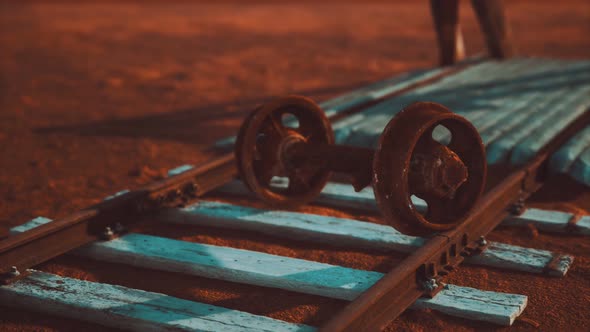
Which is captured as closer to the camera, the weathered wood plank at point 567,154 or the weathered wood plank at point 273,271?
the weathered wood plank at point 273,271

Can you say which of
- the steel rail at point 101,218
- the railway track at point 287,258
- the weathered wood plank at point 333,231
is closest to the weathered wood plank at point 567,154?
the railway track at point 287,258

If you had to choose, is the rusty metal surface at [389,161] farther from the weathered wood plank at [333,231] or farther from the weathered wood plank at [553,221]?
the weathered wood plank at [553,221]

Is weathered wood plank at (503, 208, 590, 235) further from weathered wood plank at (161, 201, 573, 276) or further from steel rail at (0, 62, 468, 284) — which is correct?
steel rail at (0, 62, 468, 284)

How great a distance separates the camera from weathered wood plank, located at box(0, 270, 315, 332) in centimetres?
306

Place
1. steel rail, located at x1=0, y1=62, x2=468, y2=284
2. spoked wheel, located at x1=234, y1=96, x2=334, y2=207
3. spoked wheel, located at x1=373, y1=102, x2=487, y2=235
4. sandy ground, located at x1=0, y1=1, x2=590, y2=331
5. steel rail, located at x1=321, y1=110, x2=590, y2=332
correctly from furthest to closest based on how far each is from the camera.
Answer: spoked wheel, located at x1=234, y1=96, x2=334, y2=207 → steel rail, located at x1=0, y1=62, x2=468, y2=284 → sandy ground, located at x1=0, y1=1, x2=590, y2=331 → spoked wheel, located at x1=373, y1=102, x2=487, y2=235 → steel rail, located at x1=321, y1=110, x2=590, y2=332

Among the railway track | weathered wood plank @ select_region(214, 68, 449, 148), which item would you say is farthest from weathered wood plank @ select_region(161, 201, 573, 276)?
weathered wood plank @ select_region(214, 68, 449, 148)

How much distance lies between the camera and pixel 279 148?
426cm

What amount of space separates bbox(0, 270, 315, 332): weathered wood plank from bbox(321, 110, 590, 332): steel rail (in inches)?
12.0

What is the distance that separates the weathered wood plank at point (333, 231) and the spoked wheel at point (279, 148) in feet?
0.55

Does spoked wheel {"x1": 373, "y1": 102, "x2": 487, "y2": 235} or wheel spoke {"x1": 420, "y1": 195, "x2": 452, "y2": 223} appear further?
wheel spoke {"x1": 420, "y1": 195, "x2": 452, "y2": 223}

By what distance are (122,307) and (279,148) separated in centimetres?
149

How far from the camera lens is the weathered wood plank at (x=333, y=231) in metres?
3.72

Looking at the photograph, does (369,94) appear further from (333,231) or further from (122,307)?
(122,307)

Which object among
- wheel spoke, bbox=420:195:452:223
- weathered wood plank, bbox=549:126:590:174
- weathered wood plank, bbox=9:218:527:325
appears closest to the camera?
weathered wood plank, bbox=9:218:527:325
